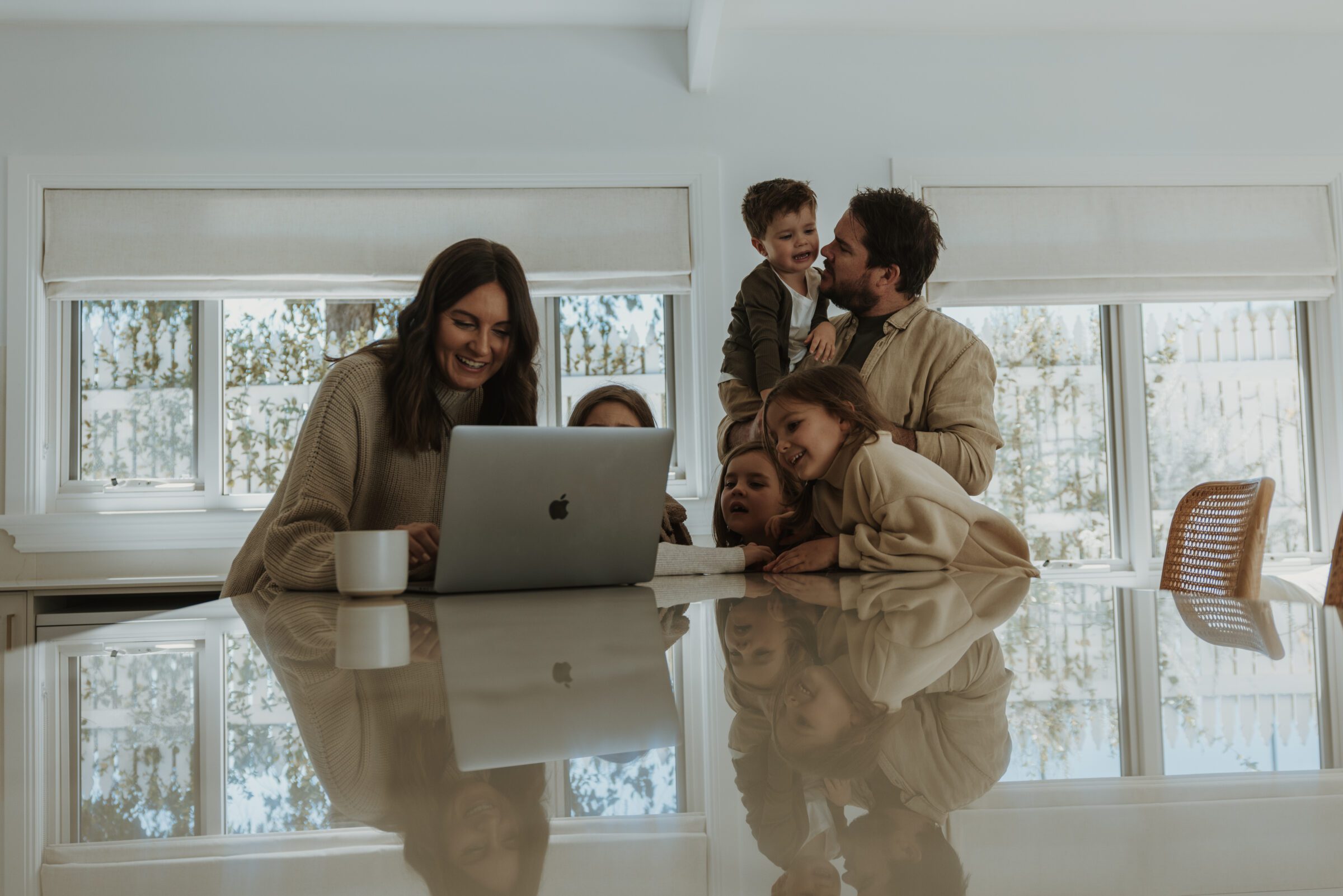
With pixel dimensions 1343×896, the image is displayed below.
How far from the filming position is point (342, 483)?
151cm

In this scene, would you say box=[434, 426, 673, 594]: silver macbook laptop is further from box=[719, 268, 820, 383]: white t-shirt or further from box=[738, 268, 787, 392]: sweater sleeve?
box=[719, 268, 820, 383]: white t-shirt

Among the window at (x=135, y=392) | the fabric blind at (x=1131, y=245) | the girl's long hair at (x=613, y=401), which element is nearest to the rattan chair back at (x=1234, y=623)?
the girl's long hair at (x=613, y=401)

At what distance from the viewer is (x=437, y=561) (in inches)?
45.7

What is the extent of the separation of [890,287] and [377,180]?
6.89 ft

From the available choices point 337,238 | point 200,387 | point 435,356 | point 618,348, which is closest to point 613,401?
point 435,356

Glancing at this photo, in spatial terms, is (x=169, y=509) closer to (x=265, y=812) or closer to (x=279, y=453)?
(x=279, y=453)

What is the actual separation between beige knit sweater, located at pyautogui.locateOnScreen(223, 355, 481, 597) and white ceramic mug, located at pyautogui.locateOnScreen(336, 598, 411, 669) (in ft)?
1.04

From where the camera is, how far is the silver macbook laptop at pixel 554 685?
13.7 inches

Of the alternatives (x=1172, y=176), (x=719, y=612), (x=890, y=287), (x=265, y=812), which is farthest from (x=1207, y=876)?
(x=1172, y=176)

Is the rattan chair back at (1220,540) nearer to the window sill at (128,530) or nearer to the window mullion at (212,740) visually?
the window mullion at (212,740)

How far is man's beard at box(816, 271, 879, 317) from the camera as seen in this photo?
211cm

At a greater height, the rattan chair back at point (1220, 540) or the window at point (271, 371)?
the window at point (271, 371)

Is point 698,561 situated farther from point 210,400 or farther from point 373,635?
point 210,400

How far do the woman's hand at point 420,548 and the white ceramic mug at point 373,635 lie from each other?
0.23 metres
